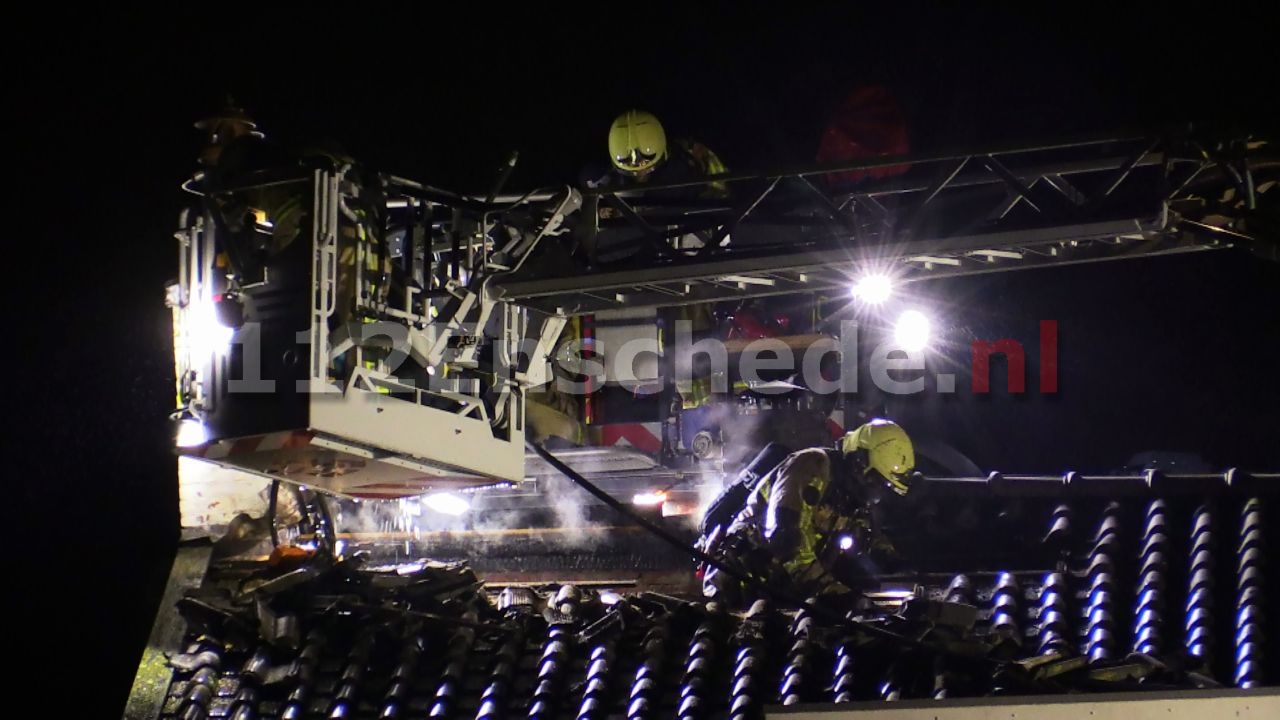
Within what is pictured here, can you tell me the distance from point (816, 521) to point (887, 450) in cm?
92

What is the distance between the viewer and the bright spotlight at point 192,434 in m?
10.5

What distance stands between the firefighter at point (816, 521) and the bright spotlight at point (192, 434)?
169 inches

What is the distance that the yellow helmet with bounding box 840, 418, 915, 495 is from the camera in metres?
13.0

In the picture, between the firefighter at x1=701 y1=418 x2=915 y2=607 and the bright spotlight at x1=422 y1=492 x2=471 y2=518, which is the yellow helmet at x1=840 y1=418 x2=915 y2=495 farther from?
the bright spotlight at x1=422 y1=492 x2=471 y2=518

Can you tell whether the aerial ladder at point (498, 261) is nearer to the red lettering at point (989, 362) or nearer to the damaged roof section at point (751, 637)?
the damaged roof section at point (751, 637)

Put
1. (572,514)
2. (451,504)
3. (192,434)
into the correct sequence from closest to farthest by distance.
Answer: (192,434), (572,514), (451,504)

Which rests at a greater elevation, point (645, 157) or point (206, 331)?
point (645, 157)

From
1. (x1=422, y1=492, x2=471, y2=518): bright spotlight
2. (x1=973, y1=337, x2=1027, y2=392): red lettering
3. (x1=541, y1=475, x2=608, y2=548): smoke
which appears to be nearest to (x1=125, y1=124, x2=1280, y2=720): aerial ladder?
(x1=541, y1=475, x2=608, y2=548): smoke

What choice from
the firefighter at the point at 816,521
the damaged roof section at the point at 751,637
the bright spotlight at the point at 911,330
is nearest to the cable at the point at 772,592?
the damaged roof section at the point at 751,637

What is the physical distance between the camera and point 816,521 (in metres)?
12.7

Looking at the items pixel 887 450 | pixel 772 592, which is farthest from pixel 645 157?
pixel 772 592

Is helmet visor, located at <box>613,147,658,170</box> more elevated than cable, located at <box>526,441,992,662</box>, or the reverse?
helmet visor, located at <box>613,147,658,170</box>

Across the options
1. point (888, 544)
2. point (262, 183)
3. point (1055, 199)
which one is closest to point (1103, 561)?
point (888, 544)

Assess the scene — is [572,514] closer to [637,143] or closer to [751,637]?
[637,143]
